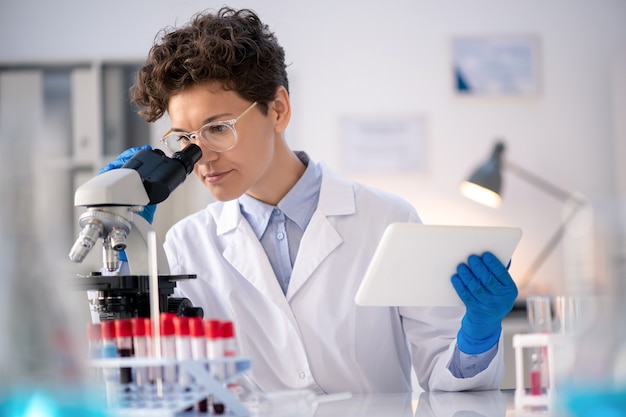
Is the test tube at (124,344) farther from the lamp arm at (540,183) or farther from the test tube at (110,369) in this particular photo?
the lamp arm at (540,183)

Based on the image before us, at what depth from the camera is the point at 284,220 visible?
6.67ft

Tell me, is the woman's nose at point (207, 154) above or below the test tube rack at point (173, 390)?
above

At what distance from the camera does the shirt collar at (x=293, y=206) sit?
203cm

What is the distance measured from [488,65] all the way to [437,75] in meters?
0.32

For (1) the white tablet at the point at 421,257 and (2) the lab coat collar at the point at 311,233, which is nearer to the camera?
(1) the white tablet at the point at 421,257

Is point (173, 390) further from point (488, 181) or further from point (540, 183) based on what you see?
point (540, 183)

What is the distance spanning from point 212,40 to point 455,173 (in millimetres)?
3096

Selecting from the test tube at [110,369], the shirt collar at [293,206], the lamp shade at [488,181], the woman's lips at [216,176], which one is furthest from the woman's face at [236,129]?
the lamp shade at [488,181]

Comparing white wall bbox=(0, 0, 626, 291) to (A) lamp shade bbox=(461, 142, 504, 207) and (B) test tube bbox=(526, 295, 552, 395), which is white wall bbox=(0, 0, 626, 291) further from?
(B) test tube bbox=(526, 295, 552, 395)

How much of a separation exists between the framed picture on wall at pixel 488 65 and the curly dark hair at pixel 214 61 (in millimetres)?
2896

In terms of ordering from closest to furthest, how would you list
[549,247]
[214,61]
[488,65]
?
1. [214,61]
2. [549,247]
3. [488,65]

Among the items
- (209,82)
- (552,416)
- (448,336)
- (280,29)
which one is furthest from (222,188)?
(280,29)

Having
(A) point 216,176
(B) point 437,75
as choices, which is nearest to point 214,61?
(A) point 216,176

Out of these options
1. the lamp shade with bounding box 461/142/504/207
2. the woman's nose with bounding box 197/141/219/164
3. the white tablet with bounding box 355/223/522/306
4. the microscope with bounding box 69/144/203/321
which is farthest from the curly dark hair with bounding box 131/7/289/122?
the lamp shade with bounding box 461/142/504/207
